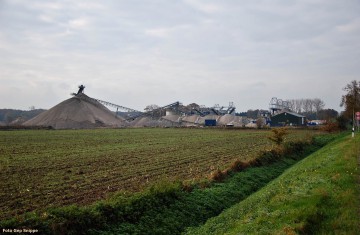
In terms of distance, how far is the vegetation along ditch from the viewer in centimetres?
1009

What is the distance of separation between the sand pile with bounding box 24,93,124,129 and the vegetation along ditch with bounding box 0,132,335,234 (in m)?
101

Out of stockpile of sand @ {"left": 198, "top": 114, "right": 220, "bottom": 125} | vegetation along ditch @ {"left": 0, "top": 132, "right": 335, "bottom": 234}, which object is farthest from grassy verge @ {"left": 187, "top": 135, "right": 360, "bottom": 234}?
stockpile of sand @ {"left": 198, "top": 114, "right": 220, "bottom": 125}

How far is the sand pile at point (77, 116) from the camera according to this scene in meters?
115

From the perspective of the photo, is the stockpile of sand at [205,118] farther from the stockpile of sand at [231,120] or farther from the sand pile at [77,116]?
the sand pile at [77,116]

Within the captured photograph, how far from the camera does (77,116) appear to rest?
120m

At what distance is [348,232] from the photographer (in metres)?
8.46

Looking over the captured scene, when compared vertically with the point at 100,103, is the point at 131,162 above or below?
below

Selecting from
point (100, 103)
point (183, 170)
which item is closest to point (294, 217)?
point (183, 170)

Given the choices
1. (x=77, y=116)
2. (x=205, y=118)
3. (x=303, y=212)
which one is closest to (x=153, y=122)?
(x=205, y=118)

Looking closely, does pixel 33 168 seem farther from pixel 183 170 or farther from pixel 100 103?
pixel 100 103

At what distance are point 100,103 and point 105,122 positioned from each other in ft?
68.2

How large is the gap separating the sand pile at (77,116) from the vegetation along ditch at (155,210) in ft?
331

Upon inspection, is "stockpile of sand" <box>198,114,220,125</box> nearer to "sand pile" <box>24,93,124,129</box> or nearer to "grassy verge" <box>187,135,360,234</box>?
"sand pile" <box>24,93,124,129</box>

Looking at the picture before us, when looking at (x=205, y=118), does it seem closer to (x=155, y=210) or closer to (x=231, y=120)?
(x=231, y=120)
